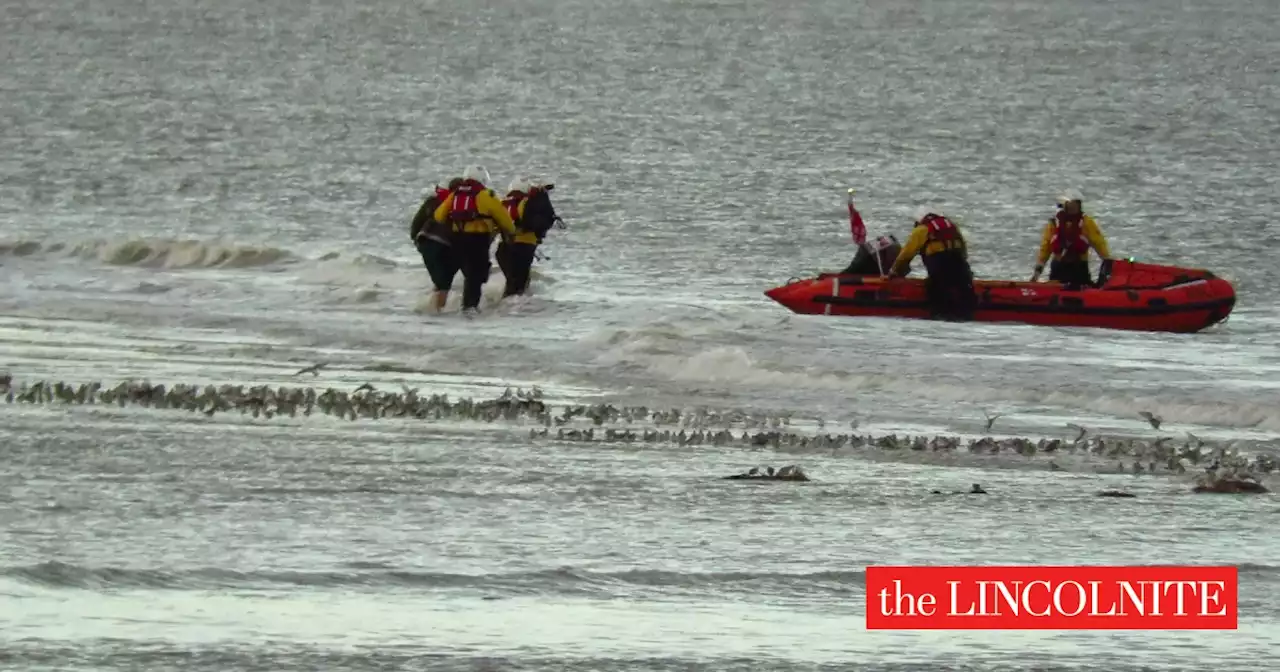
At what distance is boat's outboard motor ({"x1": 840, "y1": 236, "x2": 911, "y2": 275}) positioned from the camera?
80.2 feet

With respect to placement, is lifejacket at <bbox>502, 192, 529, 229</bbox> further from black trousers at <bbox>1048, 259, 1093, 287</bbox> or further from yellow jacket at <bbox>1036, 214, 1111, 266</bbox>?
black trousers at <bbox>1048, 259, 1093, 287</bbox>

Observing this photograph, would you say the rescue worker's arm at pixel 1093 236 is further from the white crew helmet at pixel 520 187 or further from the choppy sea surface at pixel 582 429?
the white crew helmet at pixel 520 187

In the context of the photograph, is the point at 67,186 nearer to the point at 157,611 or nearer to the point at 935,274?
the point at 935,274

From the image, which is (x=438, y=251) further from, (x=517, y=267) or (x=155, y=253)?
(x=155, y=253)

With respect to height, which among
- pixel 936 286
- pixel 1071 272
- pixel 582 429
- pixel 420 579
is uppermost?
pixel 1071 272

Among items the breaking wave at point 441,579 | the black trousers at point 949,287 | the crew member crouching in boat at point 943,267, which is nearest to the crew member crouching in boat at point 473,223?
the crew member crouching in boat at point 943,267

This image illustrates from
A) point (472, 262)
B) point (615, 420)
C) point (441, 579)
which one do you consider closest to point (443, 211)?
point (472, 262)

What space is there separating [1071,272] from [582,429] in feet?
37.1

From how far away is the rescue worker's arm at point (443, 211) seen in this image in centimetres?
2327

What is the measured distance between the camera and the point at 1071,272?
24.2m

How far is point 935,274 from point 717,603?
14152 millimetres

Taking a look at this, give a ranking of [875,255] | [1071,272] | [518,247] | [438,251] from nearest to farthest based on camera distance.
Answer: [438,251]
[1071,272]
[518,247]
[875,255]

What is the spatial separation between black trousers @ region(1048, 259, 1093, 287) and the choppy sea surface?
1.23 metres

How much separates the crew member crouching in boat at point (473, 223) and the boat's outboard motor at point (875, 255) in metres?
3.31
